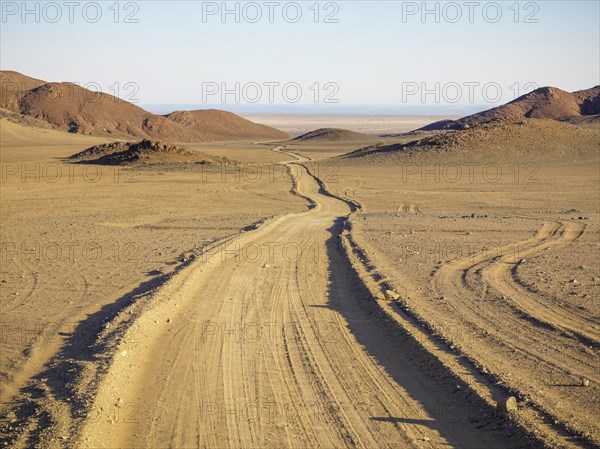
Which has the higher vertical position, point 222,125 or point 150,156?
point 222,125

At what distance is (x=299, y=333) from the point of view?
991cm

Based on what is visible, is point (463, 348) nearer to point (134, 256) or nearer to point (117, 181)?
point (134, 256)

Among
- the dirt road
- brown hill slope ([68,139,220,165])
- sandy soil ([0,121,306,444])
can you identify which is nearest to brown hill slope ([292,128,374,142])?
brown hill slope ([68,139,220,165])

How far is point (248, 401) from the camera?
7.39m

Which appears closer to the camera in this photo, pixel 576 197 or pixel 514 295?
pixel 514 295

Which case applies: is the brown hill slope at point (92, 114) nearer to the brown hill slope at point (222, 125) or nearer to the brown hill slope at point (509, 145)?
the brown hill slope at point (222, 125)

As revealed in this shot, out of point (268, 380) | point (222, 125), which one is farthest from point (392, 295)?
point (222, 125)

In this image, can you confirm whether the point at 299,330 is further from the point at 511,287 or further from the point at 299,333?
the point at 511,287

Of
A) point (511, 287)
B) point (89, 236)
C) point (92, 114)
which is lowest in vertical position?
point (511, 287)

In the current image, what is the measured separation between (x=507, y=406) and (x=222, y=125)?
12584cm

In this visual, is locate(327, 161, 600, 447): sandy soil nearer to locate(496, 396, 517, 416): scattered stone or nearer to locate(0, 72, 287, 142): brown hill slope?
locate(496, 396, 517, 416): scattered stone

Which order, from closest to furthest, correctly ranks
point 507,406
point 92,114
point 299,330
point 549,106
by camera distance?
1. point 507,406
2. point 299,330
3. point 549,106
4. point 92,114

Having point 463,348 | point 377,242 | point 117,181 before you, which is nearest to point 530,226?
point 377,242

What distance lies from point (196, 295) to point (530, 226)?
1351cm
